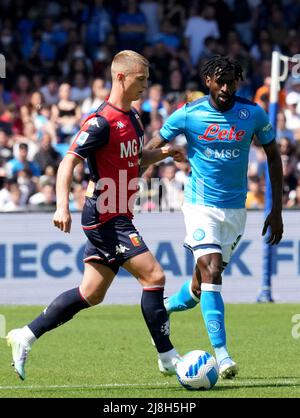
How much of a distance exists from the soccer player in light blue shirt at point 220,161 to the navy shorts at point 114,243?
1.00 m

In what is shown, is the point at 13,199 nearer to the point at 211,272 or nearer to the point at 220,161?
the point at 220,161

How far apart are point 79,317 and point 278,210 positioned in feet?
19.3

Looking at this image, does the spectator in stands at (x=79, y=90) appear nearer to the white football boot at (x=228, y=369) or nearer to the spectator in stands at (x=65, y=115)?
the spectator in stands at (x=65, y=115)

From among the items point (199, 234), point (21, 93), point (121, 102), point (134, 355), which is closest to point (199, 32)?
point (21, 93)

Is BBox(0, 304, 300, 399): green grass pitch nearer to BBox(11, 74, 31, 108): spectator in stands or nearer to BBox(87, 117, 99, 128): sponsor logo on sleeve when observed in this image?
BBox(87, 117, 99, 128): sponsor logo on sleeve

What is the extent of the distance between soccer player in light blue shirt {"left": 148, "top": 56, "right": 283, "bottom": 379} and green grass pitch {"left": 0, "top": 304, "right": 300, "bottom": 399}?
101cm

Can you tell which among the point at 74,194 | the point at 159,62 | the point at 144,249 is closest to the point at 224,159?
the point at 144,249

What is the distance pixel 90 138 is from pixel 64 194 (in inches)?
19.6

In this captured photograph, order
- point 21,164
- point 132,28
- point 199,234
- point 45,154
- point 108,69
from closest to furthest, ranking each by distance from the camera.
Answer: point 199,234 → point 21,164 → point 45,154 → point 108,69 → point 132,28

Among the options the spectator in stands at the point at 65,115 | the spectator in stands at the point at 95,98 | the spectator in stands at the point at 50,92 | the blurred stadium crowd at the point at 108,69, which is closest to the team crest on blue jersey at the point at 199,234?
the blurred stadium crowd at the point at 108,69

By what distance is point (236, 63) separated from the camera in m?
9.28

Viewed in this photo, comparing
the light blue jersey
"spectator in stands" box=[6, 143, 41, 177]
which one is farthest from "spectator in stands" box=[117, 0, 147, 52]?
the light blue jersey

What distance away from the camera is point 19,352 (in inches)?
334

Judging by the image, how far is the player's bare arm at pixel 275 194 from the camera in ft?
30.8
